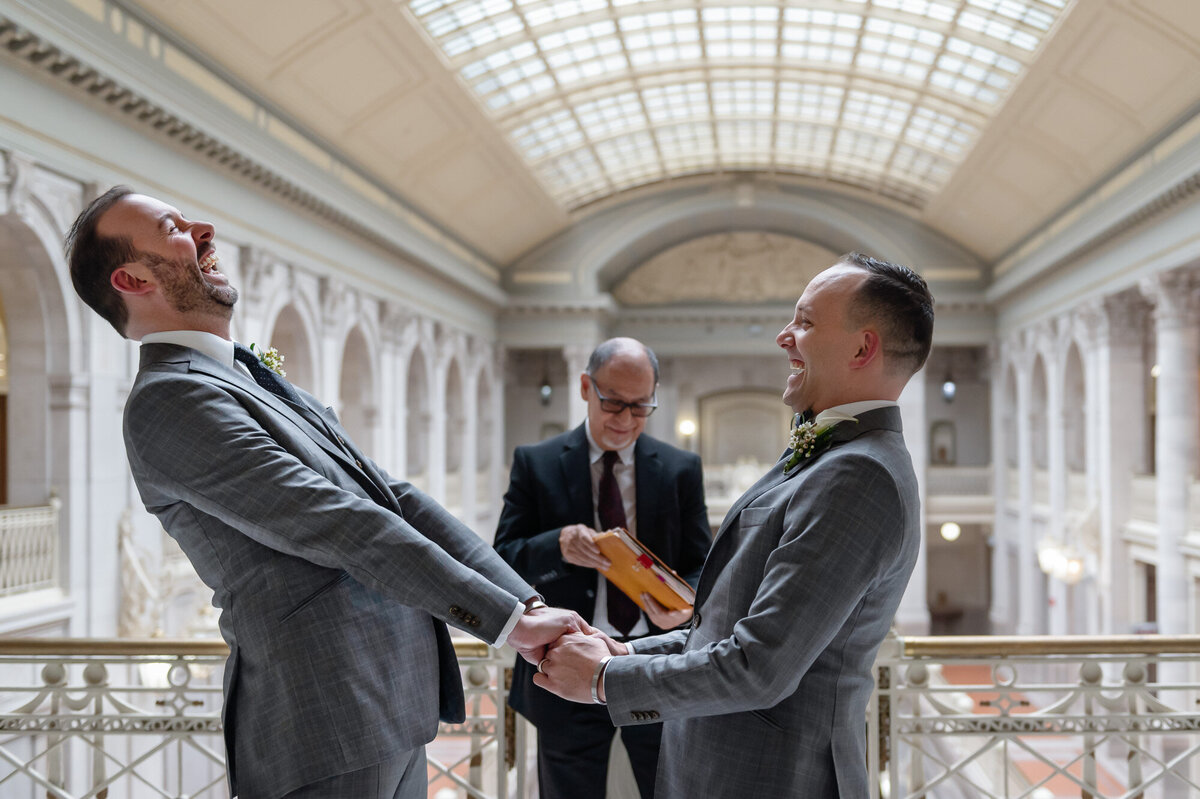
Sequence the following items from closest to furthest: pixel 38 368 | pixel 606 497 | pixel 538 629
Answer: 1. pixel 538 629
2. pixel 606 497
3. pixel 38 368

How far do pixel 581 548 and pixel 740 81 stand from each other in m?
20.9

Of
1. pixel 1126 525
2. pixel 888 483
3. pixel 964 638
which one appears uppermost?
pixel 888 483

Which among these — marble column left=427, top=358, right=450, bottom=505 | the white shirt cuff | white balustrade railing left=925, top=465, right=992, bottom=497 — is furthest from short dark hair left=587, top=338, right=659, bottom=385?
white balustrade railing left=925, top=465, right=992, bottom=497

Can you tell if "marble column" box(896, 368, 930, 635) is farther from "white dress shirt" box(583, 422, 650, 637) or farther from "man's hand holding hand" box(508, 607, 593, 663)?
"man's hand holding hand" box(508, 607, 593, 663)

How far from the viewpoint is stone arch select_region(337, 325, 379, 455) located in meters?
19.4

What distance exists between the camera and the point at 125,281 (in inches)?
95.4

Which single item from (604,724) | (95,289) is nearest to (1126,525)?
(604,724)

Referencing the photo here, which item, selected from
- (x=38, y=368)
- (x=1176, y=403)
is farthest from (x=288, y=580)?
(x=1176, y=403)

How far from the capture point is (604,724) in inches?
136

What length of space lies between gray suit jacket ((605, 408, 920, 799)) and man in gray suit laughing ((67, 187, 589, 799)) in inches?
15.2

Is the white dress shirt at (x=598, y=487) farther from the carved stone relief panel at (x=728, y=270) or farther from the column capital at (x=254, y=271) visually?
the carved stone relief panel at (x=728, y=270)

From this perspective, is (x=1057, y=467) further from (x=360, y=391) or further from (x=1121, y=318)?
(x=360, y=391)

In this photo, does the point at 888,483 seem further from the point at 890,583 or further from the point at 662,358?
the point at 662,358

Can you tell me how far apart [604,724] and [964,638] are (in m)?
1.66
